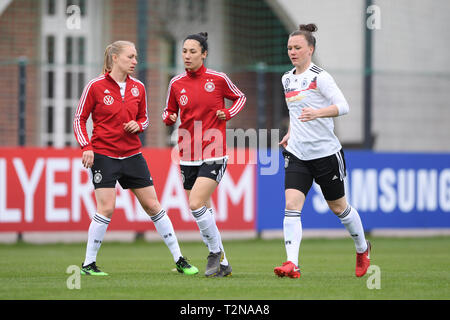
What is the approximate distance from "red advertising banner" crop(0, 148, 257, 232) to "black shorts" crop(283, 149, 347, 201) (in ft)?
20.1

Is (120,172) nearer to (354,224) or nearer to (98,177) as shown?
(98,177)

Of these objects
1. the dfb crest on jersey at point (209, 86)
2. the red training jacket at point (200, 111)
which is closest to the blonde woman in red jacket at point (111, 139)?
the red training jacket at point (200, 111)

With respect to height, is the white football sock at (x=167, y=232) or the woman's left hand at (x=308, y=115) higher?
the woman's left hand at (x=308, y=115)

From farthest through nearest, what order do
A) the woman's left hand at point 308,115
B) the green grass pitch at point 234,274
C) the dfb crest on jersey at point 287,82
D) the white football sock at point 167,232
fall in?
the white football sock at point 167,232
the dfb crest on jersey at point 287,82
the woman's left hand at point 308,115
the green grass pitch at point 234,274

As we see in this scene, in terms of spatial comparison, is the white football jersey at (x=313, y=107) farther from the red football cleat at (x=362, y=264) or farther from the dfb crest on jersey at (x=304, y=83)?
the red football cleat at (x=362, y=264)

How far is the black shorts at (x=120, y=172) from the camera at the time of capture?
25.1 feet

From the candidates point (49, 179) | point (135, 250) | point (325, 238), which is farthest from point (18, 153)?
point (325, 238)

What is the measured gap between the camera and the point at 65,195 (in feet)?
43.0

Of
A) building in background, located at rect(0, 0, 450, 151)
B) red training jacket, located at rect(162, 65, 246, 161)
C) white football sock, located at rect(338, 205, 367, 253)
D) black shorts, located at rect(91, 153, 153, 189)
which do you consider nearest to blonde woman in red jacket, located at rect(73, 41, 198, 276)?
black shorts, located at rect(91, 153, 153, 189)

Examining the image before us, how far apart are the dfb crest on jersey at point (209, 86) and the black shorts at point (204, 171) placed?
0.64 m

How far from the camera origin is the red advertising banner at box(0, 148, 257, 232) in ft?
42.6

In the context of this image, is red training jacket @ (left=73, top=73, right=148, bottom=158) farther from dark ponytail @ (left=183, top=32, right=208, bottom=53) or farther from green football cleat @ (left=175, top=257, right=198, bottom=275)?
green football cleat @ (left=175, top=257, right=198, bottom=275)

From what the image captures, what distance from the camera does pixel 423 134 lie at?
16.6 meters

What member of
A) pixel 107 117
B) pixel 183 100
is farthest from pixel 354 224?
pixel 107 117
